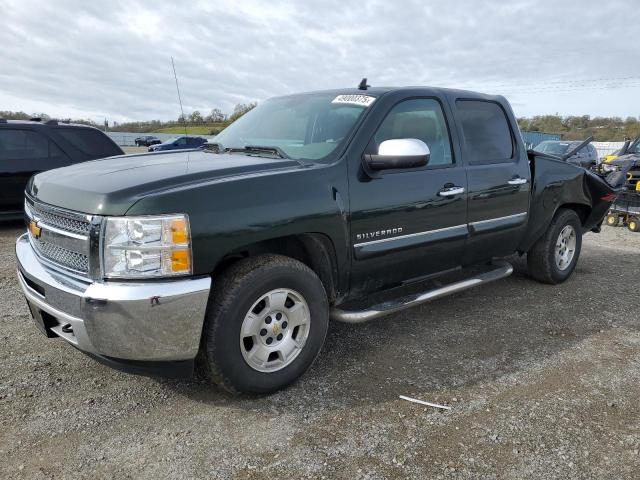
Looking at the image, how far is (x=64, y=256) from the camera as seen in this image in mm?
2748

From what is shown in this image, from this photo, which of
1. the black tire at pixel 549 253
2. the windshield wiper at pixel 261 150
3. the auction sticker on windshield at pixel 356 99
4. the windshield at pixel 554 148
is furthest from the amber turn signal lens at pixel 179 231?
the windshield at pixel 554 148

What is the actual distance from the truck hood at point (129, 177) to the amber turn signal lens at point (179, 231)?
205 mm

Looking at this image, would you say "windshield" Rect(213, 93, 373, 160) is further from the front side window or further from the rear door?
the rear door

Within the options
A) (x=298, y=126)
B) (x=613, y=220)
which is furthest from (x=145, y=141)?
(x=298, y=126)

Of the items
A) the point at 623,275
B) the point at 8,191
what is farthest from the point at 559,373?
the point at 8,191

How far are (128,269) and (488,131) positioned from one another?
3.26 m

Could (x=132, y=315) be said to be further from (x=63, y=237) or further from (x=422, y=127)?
(x=422, y=127)

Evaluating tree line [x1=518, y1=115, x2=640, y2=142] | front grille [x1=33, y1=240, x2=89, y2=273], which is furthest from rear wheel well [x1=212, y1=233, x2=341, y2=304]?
tree line [x1=518, y1=115, x2=640, y2=142]

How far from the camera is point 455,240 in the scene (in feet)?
13.1

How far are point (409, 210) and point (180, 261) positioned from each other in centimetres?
169

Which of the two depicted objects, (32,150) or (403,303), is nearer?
(403,303)

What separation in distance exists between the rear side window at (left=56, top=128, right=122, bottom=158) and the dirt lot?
4590 millimetres

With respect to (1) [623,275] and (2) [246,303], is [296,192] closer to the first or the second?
(2) [246,303]

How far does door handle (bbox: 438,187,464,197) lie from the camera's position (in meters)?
3.76
